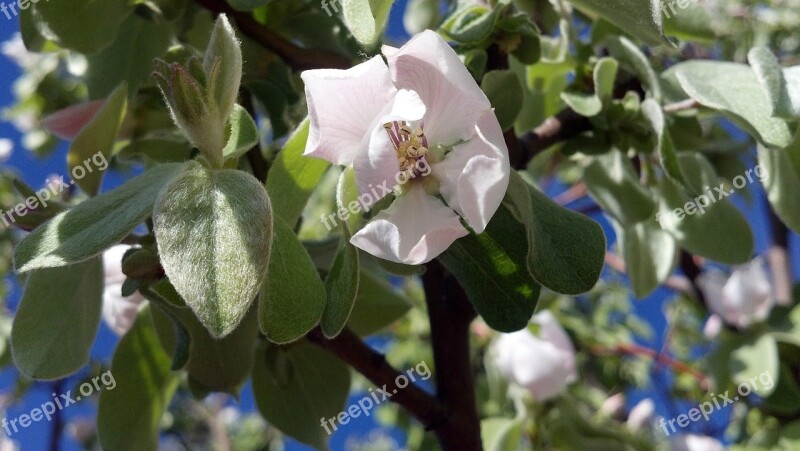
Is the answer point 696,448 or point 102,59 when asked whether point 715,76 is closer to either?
point 102,59

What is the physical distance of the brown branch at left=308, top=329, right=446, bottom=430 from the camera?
0.52m

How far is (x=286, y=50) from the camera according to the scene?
0.61m

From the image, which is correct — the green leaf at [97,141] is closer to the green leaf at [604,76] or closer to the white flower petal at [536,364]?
the green leaf at [604,76]

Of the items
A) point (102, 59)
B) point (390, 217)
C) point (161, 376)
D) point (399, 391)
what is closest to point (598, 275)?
point (390, 217)

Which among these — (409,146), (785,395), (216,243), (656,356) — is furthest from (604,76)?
(656,356)

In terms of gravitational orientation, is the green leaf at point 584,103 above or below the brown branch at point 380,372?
above

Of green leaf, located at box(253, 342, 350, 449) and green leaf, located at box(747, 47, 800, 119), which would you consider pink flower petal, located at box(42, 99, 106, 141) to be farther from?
green leaf, located at box(747, 47, 800, 119)

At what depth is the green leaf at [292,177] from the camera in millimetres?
406

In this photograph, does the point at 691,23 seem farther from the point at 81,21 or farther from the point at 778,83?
the point at 81,21

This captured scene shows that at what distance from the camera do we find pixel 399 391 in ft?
1.83

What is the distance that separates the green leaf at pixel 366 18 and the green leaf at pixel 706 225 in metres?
0.36

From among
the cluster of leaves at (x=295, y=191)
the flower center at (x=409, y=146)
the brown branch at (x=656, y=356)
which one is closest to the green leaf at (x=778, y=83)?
the cluster of leaves at (x=295, y=191)

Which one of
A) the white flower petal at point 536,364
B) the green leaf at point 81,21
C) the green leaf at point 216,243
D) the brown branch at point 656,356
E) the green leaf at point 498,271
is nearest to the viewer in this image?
the green leaf at point 216,243

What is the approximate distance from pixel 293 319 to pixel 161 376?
26 centimetres
